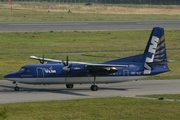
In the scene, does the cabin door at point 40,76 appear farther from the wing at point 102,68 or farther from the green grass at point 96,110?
the green grass at point 96,110

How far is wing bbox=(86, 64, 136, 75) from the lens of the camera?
3784 cm

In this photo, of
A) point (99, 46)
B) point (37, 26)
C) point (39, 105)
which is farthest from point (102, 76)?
point (37, 26)

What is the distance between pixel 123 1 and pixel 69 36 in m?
80.9

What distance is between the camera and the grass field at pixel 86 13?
315 feet

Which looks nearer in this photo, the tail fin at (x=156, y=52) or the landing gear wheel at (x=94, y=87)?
the landing gear wheel at (x=94, y=87)

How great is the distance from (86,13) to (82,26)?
30.0 m

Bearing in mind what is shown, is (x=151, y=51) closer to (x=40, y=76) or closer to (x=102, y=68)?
(x=102, y=68)

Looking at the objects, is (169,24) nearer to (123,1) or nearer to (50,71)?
(50,71)

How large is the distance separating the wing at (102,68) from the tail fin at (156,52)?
2.38 m

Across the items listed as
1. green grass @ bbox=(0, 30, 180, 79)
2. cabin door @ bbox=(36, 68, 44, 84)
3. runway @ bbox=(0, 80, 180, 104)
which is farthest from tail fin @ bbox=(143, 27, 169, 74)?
cabin door @ bbox=(36, 68, 44, 84)

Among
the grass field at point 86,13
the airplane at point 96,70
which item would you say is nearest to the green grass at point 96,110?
the airplane at point 96,70

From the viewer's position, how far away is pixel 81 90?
39.1 metres

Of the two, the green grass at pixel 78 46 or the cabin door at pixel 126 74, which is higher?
the green grass at pixel 78 46

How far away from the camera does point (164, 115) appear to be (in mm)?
29781
